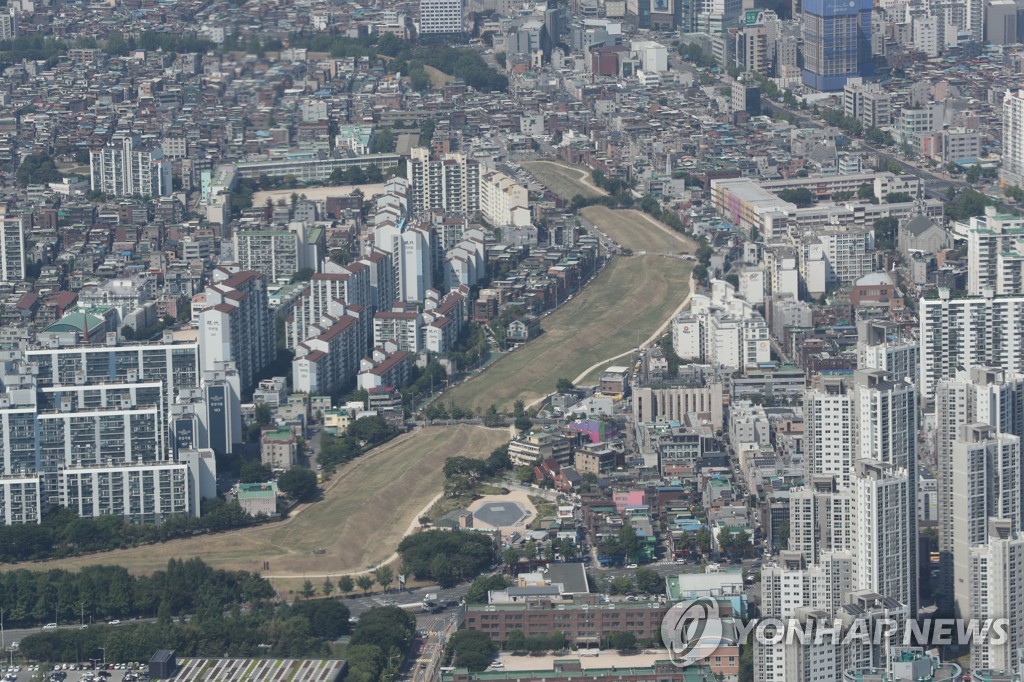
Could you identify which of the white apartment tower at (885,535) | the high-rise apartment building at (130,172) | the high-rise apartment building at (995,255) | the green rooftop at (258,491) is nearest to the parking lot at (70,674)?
the green rooftop at (258,491)

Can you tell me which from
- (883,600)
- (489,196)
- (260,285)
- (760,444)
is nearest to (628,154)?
(489,196)

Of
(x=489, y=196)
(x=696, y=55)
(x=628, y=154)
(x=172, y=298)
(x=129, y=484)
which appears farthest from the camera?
(x=696, y=55)

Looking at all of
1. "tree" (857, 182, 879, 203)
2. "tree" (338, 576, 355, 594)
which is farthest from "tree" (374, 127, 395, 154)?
"tree" (338, 576, 355, 594)

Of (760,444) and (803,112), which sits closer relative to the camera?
(760,444)

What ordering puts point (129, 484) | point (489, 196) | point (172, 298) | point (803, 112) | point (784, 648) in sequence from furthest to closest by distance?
1. point (803, 112)
2. point (489, 196)
3. point (172, 298)
4. point (129, 484)
5. point (784, 648)

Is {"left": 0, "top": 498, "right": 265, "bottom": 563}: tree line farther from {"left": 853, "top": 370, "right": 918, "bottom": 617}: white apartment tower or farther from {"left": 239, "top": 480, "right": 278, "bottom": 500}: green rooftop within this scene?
{"left": 853, "top": 370, "right": 918, "bottom": 617}: white apartment tower

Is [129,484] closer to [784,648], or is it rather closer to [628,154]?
[784,648]

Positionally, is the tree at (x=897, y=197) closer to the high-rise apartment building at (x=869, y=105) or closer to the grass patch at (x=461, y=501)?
the high-rise apartment building at (x=869, y=105)
